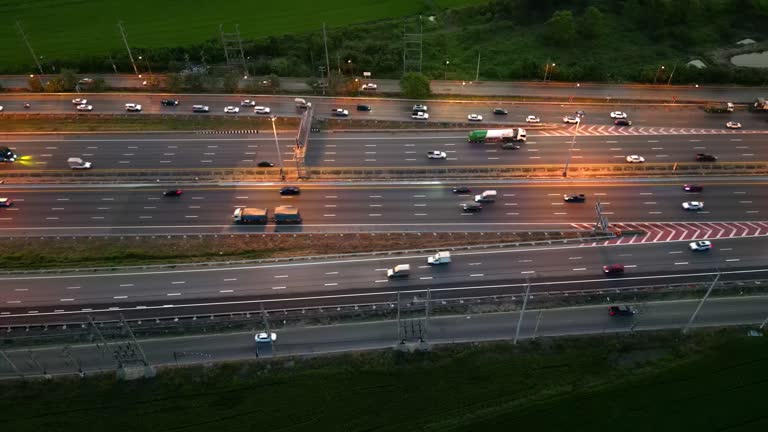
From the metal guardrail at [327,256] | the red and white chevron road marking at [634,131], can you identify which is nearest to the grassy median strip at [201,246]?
the metal guardrail at [327,256]

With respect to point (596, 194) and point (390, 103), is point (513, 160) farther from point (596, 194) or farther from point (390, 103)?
point (390, 103)

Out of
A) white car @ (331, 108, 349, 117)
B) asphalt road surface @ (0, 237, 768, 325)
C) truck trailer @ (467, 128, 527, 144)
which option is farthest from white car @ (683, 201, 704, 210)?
white car @ (331, 108, 349, 117)

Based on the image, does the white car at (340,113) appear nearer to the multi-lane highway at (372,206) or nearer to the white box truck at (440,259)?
the multi-lane highway at (372,206)

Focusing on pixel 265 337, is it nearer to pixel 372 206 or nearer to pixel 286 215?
pixel 286 215

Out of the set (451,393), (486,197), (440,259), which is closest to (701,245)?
(486,197)

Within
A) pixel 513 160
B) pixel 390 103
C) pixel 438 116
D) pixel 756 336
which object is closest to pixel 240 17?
pixel 390 103

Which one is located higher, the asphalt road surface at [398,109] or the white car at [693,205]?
the asphalt road surface at [398,109]
